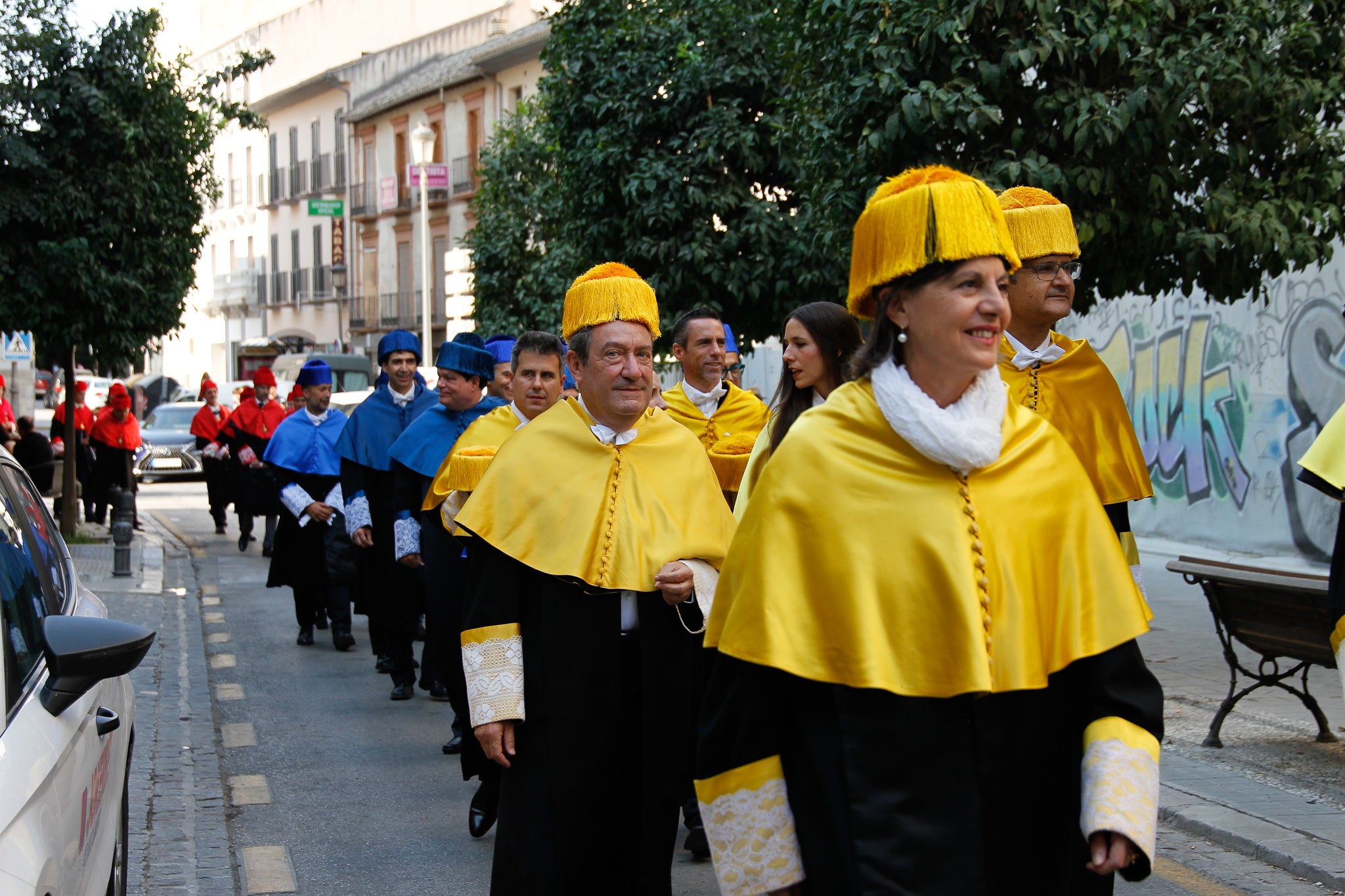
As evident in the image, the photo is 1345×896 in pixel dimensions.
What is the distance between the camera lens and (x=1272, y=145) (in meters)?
8.98

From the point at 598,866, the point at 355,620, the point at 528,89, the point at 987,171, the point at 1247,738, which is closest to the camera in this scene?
the point at 598,866

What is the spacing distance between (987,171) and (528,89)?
116 ft

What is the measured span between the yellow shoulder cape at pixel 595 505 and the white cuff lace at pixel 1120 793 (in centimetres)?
168

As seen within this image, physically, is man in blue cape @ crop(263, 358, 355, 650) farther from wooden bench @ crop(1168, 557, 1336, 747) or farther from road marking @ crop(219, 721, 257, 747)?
wooden bench @ crop(1168, 557, 1336, 747)

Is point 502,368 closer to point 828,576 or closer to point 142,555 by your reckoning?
point 828,576

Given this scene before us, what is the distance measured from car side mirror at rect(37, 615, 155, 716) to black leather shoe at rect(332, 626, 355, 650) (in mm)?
8265

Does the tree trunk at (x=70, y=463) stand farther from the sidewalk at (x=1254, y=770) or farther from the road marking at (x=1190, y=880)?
the road marking at (x=1190, y=880)

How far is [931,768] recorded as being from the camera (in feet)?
9.02

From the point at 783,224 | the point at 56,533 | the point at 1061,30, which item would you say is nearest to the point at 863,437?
the point at 56,533

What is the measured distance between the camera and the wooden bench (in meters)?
7.45

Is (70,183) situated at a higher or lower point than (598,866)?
higher

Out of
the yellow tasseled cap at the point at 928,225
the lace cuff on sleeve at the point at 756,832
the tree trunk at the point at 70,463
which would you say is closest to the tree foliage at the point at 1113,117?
the yellow tasseled cap at the point at 928,225

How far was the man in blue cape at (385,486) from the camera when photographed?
9.70 metres

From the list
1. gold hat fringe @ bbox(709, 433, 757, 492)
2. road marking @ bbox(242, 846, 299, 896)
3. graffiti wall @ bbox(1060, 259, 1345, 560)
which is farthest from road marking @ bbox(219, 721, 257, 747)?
graffiti wall @ bbox(1060, 259, 1345, 560)
